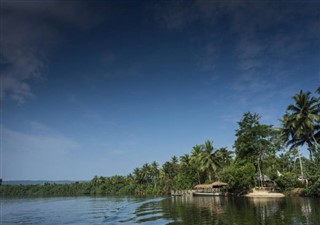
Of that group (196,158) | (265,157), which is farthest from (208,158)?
(265,157)

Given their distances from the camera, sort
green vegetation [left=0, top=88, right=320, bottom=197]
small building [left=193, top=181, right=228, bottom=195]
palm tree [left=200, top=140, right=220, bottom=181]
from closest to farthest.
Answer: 1. green vegetation [left=0, top=88, right=320, bottom=197]
2. small building [left=193, top=181, right=228, bottom=195]
3. palm tree [left=200, top=140, right=220, bottom=181]

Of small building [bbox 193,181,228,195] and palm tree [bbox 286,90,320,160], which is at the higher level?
palm tree [bbox 286,90,320,160]

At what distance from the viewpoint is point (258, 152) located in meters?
55.2

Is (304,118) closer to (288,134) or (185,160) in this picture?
(288,134)

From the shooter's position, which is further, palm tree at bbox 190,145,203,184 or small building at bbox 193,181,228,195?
palm tree at bbox 190,145,203,184

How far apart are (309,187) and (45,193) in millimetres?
118473

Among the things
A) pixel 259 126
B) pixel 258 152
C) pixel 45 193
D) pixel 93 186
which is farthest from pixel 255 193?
pixel 45 193

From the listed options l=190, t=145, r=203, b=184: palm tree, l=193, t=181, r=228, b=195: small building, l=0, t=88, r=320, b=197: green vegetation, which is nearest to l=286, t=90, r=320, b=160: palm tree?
l=0, t=88, r=320, b=197: green vegetation

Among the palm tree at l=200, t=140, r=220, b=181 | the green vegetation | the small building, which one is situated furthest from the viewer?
the palm tree at l=200, t=140, r=220, b=181

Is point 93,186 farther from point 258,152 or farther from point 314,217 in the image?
point 314,217

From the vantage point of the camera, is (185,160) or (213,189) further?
(185,160)

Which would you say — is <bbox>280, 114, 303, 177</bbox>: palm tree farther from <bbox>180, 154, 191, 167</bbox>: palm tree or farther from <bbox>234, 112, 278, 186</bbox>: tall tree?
<bbox>180, 154, 191, 167</bbox>: palm tree

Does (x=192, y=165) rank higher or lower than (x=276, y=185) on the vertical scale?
higher

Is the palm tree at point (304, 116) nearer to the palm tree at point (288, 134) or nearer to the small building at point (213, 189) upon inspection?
the palm tree at point (288, 134)
